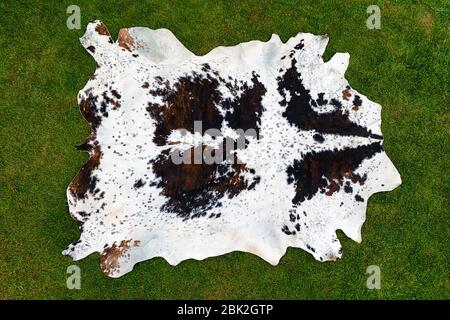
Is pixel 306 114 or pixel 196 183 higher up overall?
pixel 306 114

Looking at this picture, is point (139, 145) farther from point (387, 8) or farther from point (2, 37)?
point (387, 8)

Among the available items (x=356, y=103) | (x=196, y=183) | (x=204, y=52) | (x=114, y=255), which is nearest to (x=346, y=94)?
(x=356, y=103)

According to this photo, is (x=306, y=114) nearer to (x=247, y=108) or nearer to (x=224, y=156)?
(x=247, y=108)

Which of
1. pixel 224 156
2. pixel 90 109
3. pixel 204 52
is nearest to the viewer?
pixel 224 156

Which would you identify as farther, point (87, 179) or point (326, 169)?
point (326, 169)

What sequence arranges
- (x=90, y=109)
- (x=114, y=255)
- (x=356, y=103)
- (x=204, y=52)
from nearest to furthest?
(x=90, y=109)
(x=114, y=255)
(x=356, y=103)
(x=204, y=52)

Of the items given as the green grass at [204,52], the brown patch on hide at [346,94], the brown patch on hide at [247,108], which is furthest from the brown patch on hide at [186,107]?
the brown patch on hide at [346,94]
